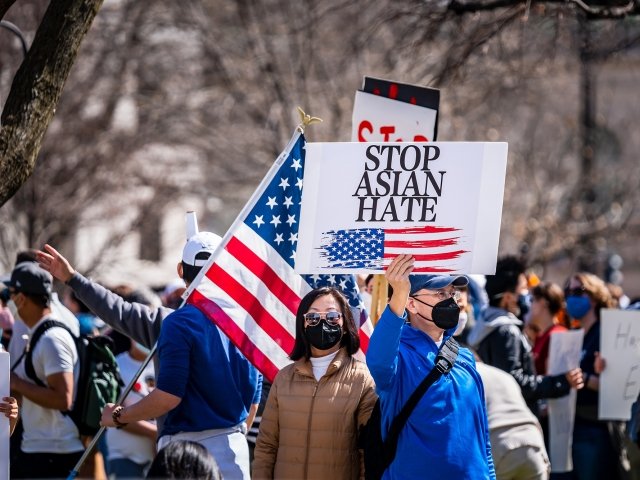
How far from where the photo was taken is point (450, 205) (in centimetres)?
613

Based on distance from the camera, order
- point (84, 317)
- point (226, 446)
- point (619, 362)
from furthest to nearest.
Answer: point (84, 317) → point (619, 362) → point (226, 446)

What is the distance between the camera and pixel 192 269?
6.63 meters

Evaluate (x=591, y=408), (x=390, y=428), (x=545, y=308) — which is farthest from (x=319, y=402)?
(x=545, y=308)

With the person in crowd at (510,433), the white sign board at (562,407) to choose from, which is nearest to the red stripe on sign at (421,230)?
the person in crowd at (510,433)

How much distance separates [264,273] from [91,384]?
5.67 ft

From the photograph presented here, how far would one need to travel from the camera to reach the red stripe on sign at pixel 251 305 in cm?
646

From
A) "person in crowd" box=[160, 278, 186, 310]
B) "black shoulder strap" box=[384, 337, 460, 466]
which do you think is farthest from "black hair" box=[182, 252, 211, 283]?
"person in crowd" box=[160, 278, 186, 310]

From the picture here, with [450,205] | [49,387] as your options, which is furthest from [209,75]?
[450,205]

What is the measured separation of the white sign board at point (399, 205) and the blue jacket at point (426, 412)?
0.53 meters

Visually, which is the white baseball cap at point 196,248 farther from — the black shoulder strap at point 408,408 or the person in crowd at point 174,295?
the person in crowd at point 174,295

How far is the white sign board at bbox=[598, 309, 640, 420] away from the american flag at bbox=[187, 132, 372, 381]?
8.30ft

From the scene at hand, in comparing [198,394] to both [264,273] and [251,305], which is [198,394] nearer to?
[251,305]

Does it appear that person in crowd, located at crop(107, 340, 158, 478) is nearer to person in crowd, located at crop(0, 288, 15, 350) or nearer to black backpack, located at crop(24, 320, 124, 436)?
person in crowd, located at crop(0, 288, 15, 350)

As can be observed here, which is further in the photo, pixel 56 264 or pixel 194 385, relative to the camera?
pixel 56 264
